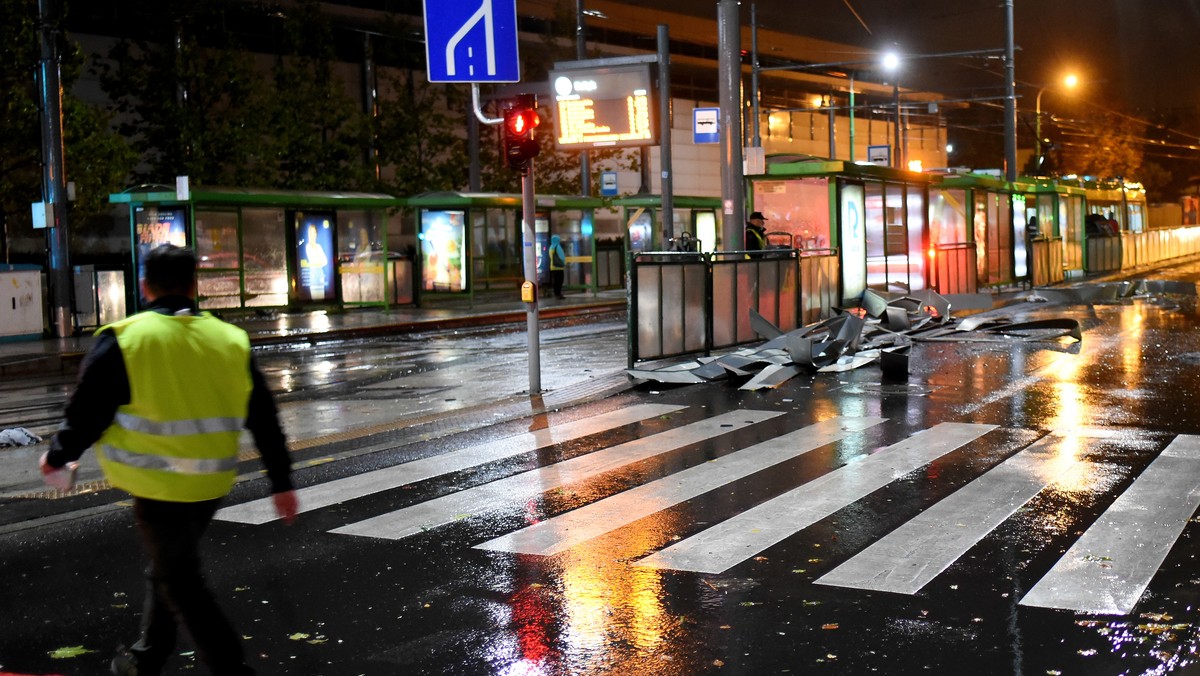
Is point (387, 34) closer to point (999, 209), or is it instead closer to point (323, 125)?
point (323, 125)

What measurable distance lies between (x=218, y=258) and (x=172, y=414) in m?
22.2

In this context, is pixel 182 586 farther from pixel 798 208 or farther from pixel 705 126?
pixel 798 208

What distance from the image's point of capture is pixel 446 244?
30734 millimetres

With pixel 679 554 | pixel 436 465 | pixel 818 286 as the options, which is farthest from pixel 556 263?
pixel 679 554

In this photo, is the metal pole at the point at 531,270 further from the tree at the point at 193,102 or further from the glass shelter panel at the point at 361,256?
the tree at the point at 193,102

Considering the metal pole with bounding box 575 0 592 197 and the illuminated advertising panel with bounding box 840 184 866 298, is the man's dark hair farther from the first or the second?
the metal pole with bounding box 575 0 592 197

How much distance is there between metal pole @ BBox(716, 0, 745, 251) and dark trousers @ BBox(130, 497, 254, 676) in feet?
45.2

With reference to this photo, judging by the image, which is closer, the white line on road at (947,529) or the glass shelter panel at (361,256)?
the white line on road at (947,529)

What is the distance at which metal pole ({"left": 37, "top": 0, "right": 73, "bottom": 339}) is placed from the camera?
831 inches

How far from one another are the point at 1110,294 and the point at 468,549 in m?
22.2

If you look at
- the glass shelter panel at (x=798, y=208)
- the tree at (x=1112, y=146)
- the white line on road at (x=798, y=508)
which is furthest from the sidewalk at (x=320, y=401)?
the tree at (x=1112, y=146)

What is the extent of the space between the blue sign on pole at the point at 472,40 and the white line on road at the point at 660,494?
517 cm

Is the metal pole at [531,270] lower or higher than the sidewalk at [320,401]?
higher

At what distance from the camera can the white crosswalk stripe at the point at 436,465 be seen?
8.03 metres
